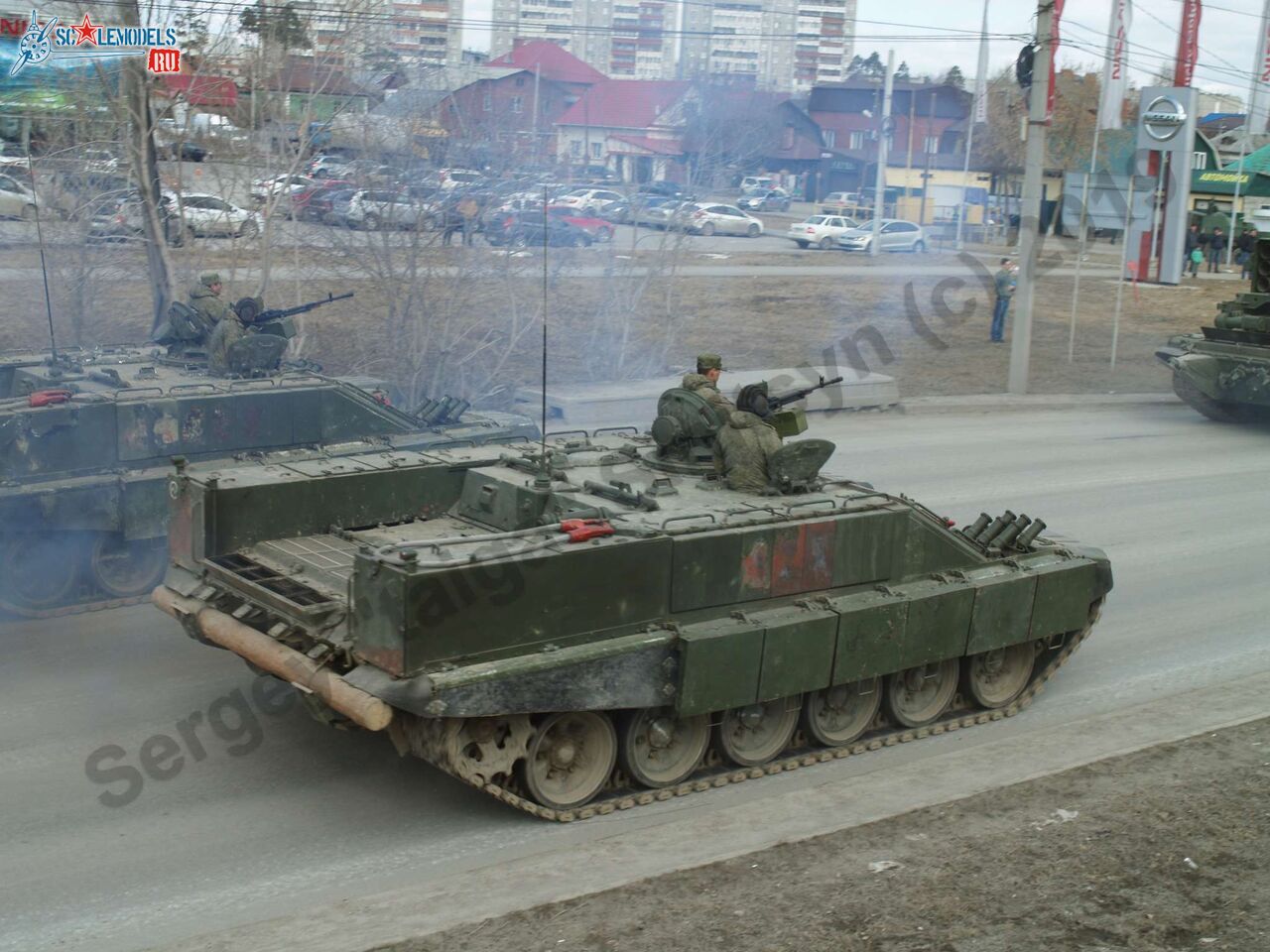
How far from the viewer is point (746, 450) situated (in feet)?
30.6

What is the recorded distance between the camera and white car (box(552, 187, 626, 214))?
2706cm

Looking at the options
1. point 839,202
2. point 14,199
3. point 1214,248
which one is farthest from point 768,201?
point 14,199

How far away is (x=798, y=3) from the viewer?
243 feet

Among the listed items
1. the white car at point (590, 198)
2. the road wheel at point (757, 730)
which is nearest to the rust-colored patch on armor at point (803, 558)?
the road wheel at point (757, 730)

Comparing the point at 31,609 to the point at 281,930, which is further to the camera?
the point at 31,609

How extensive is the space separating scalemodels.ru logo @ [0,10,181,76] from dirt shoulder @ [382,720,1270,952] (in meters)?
15.7

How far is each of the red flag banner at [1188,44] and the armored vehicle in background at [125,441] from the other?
22.7 m

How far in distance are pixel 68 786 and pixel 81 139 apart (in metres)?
15.6

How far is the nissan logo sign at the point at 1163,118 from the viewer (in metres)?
24.7

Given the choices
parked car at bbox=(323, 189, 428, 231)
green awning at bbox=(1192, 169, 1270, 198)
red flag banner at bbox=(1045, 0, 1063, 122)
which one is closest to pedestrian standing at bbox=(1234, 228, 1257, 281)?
green awning at bbox=(1192, 169, 1270, 198)

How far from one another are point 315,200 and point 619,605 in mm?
14750

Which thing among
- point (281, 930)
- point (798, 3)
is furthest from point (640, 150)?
point (798, 3)

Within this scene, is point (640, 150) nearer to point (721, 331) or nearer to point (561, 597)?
point (721, 331)

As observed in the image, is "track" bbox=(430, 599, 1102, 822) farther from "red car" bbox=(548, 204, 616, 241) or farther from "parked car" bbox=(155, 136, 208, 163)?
"parked car" bbox=(155, 136, 208, 163)
